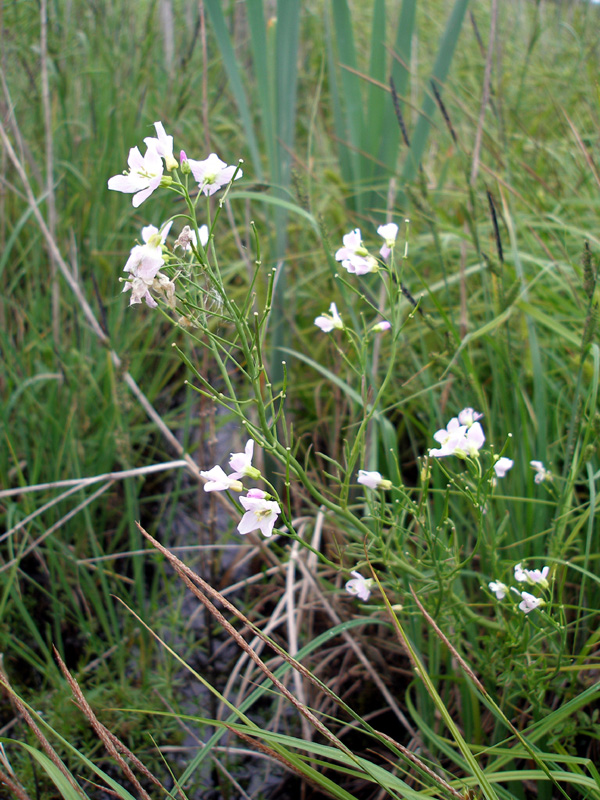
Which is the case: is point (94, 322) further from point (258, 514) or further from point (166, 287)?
point (258, 514)

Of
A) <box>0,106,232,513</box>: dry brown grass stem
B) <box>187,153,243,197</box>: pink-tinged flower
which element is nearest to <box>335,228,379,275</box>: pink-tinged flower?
<box>187,153,243,197</box>: pink-tinged flower

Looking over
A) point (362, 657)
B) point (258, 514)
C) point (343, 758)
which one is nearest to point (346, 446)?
point (258, 514)

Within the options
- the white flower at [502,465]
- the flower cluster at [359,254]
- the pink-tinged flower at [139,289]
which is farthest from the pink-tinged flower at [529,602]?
the pink-tinged flower at [139,289]

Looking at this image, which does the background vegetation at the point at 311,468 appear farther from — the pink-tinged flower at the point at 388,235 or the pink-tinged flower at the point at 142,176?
the pink-tinged flower at the point at 142,176

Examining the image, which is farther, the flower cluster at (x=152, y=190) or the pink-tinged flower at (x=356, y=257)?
the pink-tinged flower at (x=356, y=257)

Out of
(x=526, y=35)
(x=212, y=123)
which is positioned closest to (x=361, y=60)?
(x=526, y=35)

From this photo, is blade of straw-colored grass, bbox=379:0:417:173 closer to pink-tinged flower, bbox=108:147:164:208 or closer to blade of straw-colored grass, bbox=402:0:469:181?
blade of straw-colored grass, bbox=402:0:469:181
